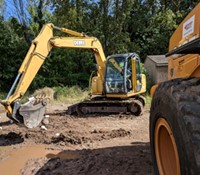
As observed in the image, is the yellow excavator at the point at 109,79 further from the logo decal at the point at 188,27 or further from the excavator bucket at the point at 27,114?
the logo decal at the point at 188,27

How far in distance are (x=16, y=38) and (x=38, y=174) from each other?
726 inches

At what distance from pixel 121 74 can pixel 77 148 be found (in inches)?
192

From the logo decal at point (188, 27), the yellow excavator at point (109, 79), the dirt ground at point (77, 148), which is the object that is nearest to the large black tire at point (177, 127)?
the logo decal at point (188, 27)

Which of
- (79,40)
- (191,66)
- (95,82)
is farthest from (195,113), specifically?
(95,82)

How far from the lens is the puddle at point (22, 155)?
5.51 metres

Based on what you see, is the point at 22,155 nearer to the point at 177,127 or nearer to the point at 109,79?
the point at 177,127

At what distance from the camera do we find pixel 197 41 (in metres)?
2.46

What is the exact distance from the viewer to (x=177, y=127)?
2.37 metres

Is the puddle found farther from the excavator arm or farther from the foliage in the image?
the foliage

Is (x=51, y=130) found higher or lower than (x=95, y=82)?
lower

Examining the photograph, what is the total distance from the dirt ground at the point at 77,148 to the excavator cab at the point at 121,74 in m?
1.48

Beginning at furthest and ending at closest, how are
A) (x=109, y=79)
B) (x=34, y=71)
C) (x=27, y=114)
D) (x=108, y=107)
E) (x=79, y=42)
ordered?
(x=109, y=79), (x=108, y=107), (x=79, y=42), (x=34, y=71), (x=27, y=114)

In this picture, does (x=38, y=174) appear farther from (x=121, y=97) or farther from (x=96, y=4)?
(x=96, y=4)

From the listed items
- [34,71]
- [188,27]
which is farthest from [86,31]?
[188,27]
